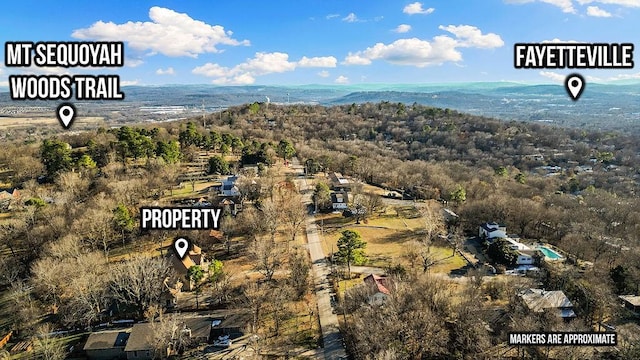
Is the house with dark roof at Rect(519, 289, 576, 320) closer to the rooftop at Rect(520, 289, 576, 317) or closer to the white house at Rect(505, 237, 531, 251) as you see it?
the rooftop at Rect(520, 289, 576, 317)

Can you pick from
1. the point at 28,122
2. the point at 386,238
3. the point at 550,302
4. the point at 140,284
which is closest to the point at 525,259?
the point at 550,302

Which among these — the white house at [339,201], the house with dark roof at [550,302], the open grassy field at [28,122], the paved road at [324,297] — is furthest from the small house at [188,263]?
the open grassy field at [28,122]

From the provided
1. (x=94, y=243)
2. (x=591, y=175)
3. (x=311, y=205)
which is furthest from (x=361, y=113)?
(x=94, y=243)

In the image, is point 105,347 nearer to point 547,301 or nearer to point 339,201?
point 547,301

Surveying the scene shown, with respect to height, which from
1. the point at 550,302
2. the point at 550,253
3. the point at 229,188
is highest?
the point at 229,188

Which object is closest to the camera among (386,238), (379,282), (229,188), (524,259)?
(379,282)

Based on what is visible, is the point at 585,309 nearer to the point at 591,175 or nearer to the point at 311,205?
the point at 311,205
